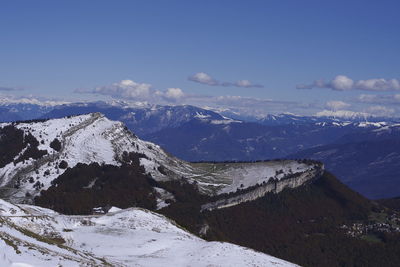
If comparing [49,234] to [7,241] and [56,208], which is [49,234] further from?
[56,208]

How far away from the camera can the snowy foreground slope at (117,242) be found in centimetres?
6456

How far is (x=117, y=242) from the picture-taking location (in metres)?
83.9

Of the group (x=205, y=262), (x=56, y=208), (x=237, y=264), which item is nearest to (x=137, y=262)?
(x=205, y=262)

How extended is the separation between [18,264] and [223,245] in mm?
44501

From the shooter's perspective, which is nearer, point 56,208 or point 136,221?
point 136,221

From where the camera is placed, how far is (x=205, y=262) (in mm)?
76750

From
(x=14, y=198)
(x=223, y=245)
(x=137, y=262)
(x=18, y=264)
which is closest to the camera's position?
(x=18, y=264)

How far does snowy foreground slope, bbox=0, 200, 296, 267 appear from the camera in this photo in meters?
64.6

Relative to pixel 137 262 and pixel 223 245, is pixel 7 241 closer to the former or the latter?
pixel 137 262

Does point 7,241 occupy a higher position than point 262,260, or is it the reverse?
point 7,241

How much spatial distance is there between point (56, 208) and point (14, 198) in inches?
643

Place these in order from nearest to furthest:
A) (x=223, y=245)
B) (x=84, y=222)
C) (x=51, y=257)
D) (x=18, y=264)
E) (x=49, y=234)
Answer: (x=18, y=264) < (x=51, y=257) < (x=49, y=234) < (x=223, y=245) < (x=84, y=222)

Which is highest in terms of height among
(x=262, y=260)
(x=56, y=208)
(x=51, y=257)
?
(x=51, y=257)

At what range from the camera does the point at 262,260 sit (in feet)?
267
